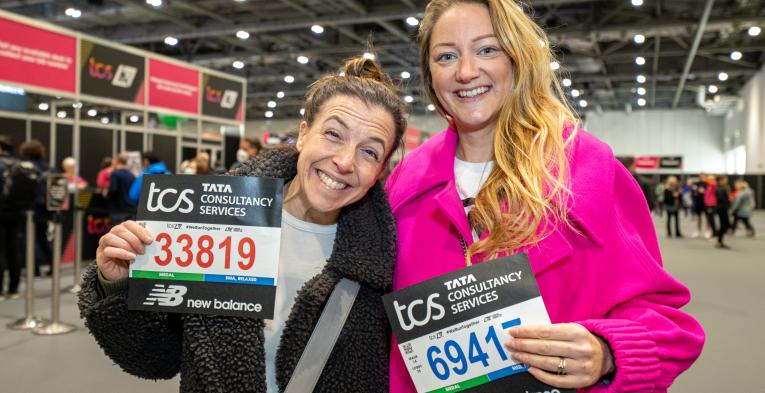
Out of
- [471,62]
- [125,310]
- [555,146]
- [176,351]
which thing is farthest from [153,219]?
[555,146]

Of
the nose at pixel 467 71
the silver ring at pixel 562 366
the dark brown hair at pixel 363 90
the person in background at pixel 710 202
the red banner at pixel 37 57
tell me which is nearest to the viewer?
Result: the silver ring at pixel 562 366

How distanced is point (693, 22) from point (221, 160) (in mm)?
10585

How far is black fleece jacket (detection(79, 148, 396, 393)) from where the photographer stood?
1358 mm

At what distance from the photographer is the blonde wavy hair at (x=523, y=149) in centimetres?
131

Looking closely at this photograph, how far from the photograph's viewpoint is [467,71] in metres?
1.43

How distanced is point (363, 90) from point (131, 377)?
3.22 m

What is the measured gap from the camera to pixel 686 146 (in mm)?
27781

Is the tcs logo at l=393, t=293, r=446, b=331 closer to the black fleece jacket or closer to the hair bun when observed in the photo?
the black fleece jacket

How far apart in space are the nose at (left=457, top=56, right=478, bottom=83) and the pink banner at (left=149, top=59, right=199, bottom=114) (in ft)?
25.4

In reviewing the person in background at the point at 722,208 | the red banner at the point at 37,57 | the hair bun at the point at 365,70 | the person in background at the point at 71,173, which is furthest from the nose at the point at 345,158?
the person in background at the point at 722,208

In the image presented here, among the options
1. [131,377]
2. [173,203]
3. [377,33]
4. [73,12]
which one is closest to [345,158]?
[173,203]

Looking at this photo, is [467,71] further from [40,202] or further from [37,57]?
[37,57]

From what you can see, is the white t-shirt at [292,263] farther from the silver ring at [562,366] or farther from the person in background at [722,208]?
the person in background at [722,208]

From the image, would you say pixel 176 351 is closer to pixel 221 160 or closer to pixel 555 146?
pixel 555 146
